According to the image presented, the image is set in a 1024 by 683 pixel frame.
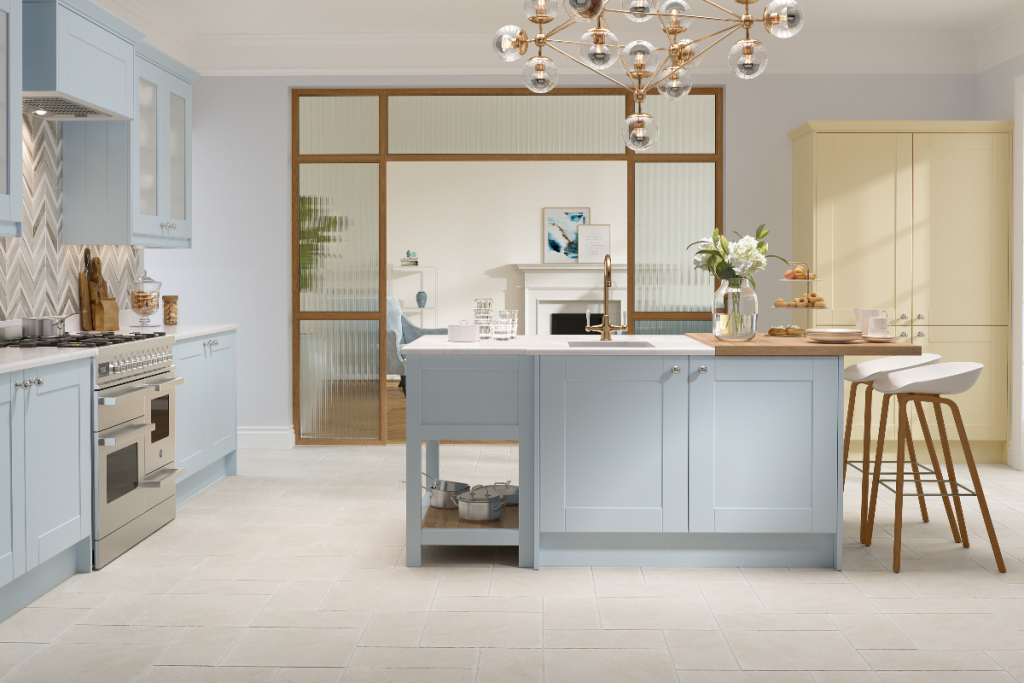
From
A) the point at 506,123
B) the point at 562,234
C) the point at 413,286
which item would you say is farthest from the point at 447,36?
the point at 413,286

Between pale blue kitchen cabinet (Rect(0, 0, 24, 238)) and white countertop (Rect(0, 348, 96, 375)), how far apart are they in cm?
44

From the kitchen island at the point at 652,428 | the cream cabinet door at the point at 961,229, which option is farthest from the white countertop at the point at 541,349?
the cream cabinet door at the point at 961,229

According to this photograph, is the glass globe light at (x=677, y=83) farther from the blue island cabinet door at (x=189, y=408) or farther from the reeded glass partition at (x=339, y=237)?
the reeded glass partition at (x=339, y=237)

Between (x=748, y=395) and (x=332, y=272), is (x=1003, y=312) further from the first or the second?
(x=332, y=272)

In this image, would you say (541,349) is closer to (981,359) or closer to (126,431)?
(126,431)

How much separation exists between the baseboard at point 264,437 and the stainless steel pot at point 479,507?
2673 mm

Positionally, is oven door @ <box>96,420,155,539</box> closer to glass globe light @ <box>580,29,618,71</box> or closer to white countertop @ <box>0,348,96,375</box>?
white countertop @ <box>0,348,96,375</box>

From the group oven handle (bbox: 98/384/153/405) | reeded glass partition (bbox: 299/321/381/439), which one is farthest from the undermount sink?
reeded glass partition (bbox: 299/321/381/439)

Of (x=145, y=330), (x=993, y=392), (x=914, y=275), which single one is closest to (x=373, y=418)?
(x=145, y=330)

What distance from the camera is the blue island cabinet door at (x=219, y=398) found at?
15.0 feet

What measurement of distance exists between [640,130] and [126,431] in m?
2.32

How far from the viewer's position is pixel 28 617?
2.78 metres

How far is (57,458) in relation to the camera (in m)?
3.02

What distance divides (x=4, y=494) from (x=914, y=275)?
478 centimetres
